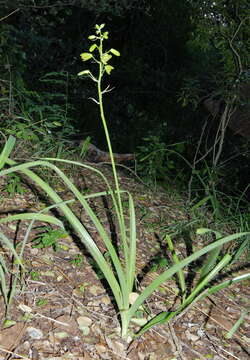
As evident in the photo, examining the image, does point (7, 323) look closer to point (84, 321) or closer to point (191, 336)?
point (84, 321)

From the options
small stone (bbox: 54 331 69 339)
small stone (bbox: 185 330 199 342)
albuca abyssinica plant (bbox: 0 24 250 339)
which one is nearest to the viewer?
albuca abyssinica plant (bbox: 0 24 250 339)

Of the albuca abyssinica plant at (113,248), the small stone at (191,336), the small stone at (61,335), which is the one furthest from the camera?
the small stone at (191,336)

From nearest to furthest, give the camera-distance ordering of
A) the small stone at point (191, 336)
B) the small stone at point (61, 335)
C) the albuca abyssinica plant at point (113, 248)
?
the albuca abyssinica plant at point (113, 248) → the small stone at point (61, 335) → the small stone at point (191, 336)

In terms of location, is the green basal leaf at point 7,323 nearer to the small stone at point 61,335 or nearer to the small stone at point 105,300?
the small stone at point 61,335

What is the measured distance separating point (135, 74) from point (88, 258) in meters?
6.37

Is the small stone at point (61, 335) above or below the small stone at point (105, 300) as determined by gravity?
above

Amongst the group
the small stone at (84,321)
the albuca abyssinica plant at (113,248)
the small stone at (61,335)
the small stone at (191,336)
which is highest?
the albuca abyssinica plant at (113,248)

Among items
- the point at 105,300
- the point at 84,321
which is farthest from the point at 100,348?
the point at 105,300

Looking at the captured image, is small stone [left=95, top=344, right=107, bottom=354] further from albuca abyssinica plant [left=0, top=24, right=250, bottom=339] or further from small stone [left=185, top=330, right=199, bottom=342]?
small stone [left=185, top=330, right=199, bottom=342]

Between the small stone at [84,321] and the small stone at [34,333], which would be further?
the small stone at [84,321]

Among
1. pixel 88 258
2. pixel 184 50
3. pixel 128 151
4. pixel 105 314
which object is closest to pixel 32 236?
pixel 88 258

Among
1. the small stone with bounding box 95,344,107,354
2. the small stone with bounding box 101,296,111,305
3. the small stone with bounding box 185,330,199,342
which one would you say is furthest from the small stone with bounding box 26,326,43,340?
the small stone with bounding box 185,330,199,342

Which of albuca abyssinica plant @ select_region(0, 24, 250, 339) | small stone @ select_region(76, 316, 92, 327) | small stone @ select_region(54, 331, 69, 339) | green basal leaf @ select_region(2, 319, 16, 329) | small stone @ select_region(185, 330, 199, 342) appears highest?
albuca abyssinica plant @ select_region(0, 24, 250, 339)

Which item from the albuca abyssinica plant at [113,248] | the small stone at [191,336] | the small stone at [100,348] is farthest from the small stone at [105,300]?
the small stone at [191,336]
